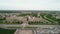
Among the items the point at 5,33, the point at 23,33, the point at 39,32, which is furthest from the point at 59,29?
the point at 5,33

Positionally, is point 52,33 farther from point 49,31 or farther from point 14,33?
point 14,33

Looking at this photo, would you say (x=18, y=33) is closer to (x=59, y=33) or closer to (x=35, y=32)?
(x=35, y=32)

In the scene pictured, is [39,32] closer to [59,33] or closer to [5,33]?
[59,33]

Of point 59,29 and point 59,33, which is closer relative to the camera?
point 59,33

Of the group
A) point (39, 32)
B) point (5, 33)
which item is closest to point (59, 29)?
point (39, 32)

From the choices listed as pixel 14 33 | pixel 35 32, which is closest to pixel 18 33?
pixel 14 33

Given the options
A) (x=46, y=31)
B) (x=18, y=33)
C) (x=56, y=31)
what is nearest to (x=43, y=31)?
(x=46, y=31)
